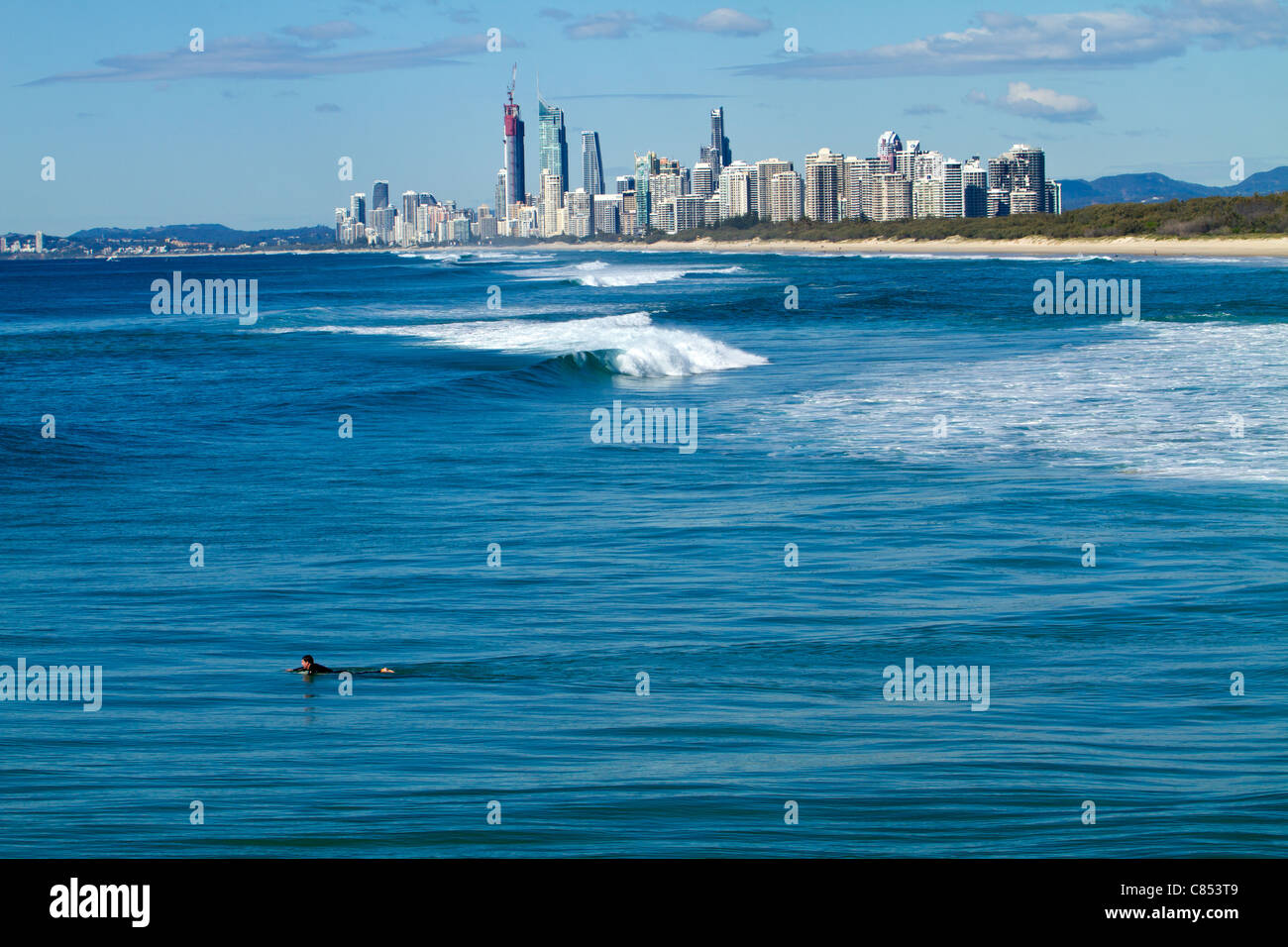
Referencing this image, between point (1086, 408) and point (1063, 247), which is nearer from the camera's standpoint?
point (1086, 408)

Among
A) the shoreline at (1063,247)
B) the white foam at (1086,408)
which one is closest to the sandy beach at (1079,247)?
the shoreline at (1063,247)

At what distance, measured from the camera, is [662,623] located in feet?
32.3

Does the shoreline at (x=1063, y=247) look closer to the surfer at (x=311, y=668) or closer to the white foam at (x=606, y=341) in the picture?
the white foam at (x=606, y=341)

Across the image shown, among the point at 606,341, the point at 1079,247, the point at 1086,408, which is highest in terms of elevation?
the point at 1079,247

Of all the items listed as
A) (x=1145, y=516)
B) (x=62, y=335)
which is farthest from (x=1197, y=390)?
(x=62, y=335)

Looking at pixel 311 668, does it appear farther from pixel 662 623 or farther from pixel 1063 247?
pixel 1063 247

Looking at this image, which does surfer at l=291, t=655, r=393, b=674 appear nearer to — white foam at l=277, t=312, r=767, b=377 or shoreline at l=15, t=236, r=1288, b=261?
→ white foam at l=277, t=312, r=767, b=377

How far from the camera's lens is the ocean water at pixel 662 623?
6.25m

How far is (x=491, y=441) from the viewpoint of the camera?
68.7ft

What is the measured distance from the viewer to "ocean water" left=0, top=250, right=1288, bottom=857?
6246mm

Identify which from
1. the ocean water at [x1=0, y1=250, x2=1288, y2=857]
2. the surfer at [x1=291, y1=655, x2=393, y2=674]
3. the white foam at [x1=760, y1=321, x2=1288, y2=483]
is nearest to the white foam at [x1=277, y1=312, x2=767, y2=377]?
the white foam at [x1=760, y1=321, x2=1288, y2=483]

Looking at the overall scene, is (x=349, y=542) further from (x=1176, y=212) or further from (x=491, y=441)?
(x=1176, y=212)

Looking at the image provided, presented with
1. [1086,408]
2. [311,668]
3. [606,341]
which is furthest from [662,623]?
[606,341]
